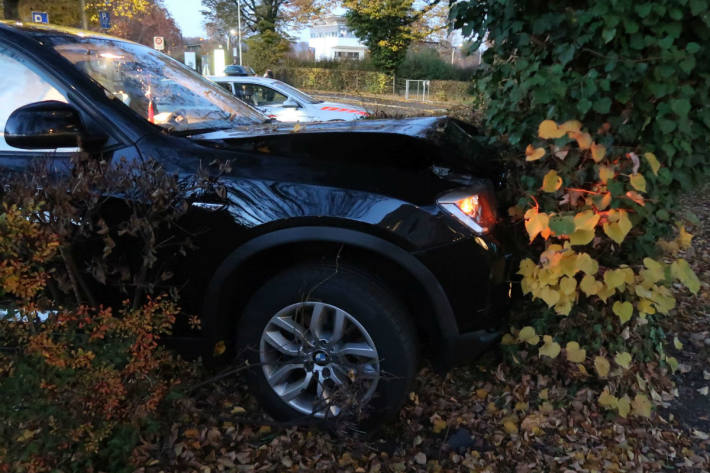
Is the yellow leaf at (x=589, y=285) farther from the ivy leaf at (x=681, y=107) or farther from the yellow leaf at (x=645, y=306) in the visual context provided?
the ivy leaf at (x=681, y=107)

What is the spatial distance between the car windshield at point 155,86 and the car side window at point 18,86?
187 mm

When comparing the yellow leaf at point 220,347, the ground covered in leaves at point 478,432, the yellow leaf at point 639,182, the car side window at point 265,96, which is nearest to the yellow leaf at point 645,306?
the ground covered in leaves at point 478,432

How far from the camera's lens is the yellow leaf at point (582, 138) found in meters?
2.57

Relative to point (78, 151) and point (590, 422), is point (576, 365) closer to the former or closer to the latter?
point (590, 422)

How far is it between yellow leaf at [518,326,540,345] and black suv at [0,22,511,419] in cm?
26

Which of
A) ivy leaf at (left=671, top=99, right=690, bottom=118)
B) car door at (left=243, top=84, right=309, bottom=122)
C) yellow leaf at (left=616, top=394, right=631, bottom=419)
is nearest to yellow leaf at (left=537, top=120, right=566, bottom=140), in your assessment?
ivy leaf at (left=671, top=99, right=690, bottom=118)

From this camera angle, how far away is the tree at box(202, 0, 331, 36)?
4475cm

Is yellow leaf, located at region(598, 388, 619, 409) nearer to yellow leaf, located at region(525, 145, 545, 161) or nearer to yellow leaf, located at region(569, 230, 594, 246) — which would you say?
yellow leaf, located at region(569, 230, 594, 246)

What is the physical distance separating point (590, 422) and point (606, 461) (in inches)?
10.3

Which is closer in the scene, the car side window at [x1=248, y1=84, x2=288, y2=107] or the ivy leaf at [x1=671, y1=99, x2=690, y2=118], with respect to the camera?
the ivy leaf at [x1=671, y1=99, x2=690, y2=118]

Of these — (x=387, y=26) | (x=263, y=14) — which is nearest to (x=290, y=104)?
(x=387, y=26)

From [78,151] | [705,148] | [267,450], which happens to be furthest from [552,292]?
[78,151]

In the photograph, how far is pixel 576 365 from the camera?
296cm

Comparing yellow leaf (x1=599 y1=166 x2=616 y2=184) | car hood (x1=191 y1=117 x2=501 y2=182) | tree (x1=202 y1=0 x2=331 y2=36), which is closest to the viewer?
yellow leaf (x1=599 y1=166 x2=616 y2=184)
